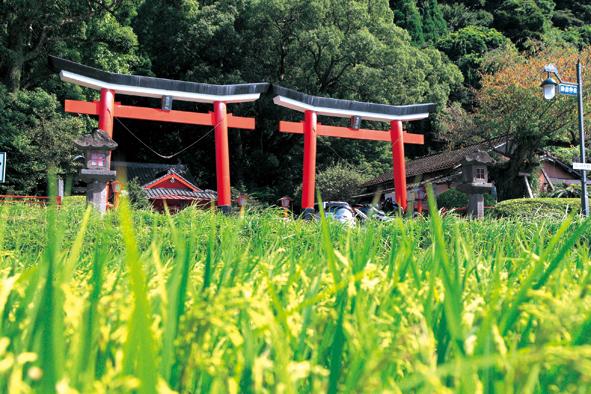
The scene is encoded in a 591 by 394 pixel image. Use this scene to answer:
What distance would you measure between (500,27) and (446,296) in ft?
120

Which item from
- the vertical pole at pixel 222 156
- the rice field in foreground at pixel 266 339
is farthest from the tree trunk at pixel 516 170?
the rice field in foreground at pixel 266 339

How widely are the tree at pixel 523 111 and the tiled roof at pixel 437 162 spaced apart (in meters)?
1.09

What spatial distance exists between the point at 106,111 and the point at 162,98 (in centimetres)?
165

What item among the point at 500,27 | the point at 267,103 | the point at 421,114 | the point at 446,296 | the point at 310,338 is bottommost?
the point at 310,338

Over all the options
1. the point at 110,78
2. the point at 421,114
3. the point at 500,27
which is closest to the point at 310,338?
the point at 110,78

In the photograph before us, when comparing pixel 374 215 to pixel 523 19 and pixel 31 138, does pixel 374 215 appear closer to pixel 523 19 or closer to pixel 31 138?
pixel 31 138

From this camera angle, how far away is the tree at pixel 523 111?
59.6 feet

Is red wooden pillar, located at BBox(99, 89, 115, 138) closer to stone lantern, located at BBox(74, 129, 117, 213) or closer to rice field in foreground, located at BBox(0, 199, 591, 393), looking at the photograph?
stone lantern, located at BBox(74, 129, 117, 213)

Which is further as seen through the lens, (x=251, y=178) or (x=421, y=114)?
(x=251, y=178)

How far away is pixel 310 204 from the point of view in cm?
1470

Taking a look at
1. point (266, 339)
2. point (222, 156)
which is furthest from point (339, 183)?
point (266, 339)

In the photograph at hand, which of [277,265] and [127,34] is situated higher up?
[127,34]

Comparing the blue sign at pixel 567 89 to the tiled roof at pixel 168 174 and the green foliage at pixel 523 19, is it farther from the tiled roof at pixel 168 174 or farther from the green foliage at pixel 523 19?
the green foliage at pixel 523 19

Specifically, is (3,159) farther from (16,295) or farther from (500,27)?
(500,27)
